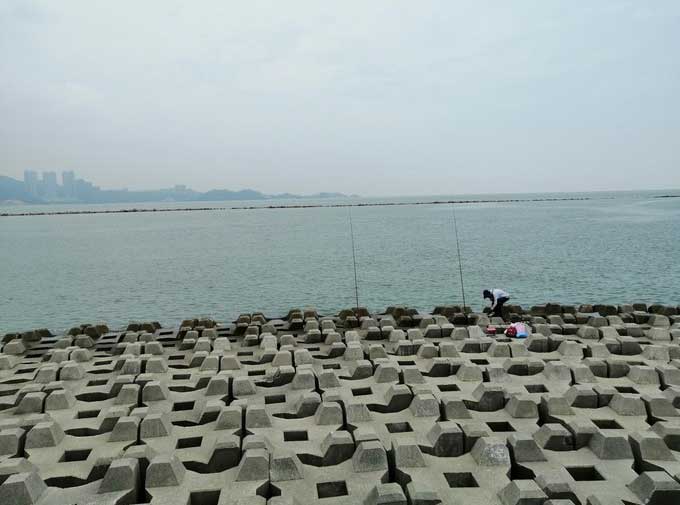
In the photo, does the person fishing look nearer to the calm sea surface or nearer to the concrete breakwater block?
the concrete breakwater block

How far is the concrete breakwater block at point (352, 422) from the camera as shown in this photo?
564 centimetres

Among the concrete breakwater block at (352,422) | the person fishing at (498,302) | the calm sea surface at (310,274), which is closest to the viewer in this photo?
the concrete breakwater block at (352,422)

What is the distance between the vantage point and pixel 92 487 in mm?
5758

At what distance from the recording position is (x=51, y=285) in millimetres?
31109

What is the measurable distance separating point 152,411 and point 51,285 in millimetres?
27026

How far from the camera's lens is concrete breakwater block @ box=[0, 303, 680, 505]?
222 inches

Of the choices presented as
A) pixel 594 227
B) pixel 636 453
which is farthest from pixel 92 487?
pixel 594 227

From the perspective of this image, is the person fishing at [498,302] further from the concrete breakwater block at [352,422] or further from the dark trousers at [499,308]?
the concrete breakwater block at [352,422]

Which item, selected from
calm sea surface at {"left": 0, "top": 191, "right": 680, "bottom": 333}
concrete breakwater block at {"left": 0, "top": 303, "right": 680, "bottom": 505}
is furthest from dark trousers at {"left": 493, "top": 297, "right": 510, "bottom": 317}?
calm sea surface at {"left": 0, "top": 191, "right": 680, "bottom": 333}

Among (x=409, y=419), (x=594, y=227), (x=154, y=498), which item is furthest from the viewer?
(x=594, y=227)

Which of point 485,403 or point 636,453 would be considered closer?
point 636,453

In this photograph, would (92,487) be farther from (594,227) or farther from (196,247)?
(594,227)

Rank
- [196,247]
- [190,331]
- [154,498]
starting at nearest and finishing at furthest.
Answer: [154,498]
[190,331]
[196,247]

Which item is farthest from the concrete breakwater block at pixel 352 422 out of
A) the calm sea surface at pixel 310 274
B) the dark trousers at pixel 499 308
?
the calm sea surface at pixel 310 274
